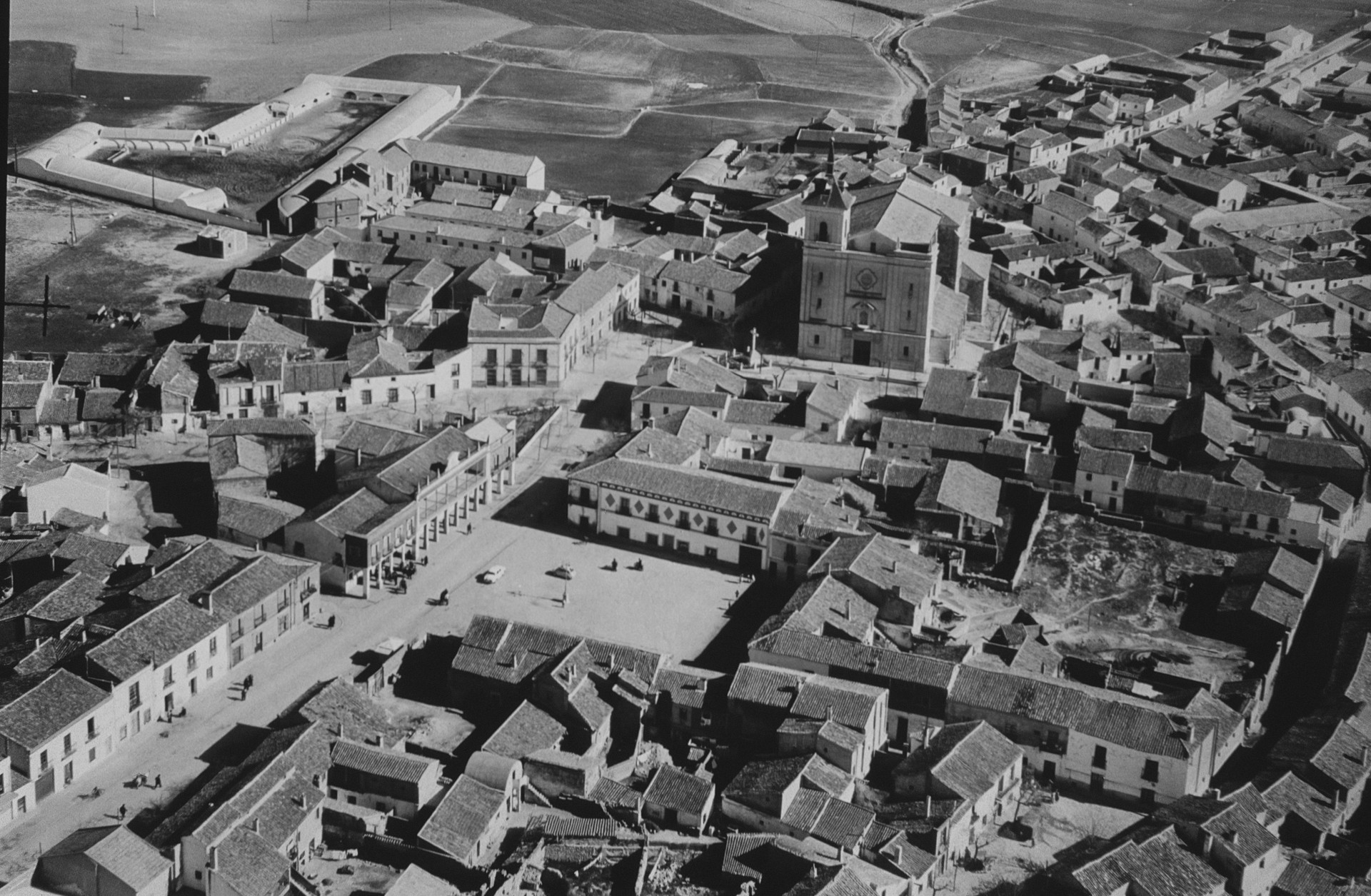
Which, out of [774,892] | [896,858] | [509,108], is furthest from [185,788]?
[509,108]

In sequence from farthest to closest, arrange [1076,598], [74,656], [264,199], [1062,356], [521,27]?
[521,27] → [264,199] → [1062,356] → [1076,598] → [74,656]

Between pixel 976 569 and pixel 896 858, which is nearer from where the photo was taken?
pixel 896 858

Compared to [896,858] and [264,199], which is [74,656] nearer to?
[896,858]

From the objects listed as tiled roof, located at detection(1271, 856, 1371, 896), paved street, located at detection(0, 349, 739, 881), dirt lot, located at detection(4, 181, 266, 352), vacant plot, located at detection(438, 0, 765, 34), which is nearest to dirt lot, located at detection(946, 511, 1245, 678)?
paved street, located at detection(0, 349, 739, 881)

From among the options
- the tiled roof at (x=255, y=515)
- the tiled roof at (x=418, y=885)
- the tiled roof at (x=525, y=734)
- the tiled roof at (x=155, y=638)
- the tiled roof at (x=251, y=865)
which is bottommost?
the tiled roof at (x=418, y=885)

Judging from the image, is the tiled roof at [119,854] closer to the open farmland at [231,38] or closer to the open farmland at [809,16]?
the open farmland at [231,38]

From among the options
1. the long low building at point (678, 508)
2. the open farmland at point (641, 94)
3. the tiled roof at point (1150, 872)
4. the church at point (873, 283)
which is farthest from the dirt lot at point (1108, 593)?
the open farmland at point (641, 94)
